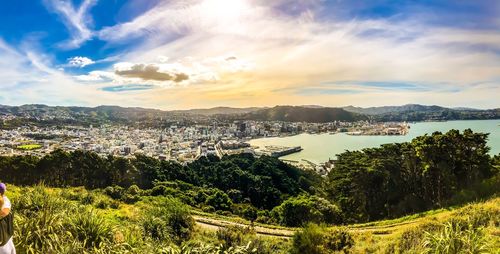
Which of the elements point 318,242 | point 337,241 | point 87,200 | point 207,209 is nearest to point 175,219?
point 87,200

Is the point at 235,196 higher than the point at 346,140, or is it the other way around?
the point at 346,140

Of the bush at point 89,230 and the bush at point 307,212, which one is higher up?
the bush at point 89,230

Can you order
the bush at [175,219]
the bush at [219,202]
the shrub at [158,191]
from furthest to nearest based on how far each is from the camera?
1. the shrub at [158,191]
2. the bush at [219,202]
3. the bush at [175,219]

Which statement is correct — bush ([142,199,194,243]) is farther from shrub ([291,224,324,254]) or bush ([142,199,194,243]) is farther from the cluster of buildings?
the cluster of buildings

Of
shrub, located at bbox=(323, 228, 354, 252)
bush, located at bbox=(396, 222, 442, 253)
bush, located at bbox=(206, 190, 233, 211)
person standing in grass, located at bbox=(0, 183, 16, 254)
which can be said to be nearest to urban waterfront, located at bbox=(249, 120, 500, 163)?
bush, located at bbox=(206, 190, 233, 211)

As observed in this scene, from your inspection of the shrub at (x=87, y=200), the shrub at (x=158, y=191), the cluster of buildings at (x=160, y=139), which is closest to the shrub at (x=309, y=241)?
the shrub at (x=87, y=200)

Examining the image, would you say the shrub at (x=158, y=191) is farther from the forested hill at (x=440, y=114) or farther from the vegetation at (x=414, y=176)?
the forested hill at (x=440, y=114)

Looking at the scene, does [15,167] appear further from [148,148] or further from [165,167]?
[148,148]

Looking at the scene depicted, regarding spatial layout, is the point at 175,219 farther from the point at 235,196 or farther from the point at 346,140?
the point at 346,140

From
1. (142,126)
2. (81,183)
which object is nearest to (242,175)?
(81,183)
